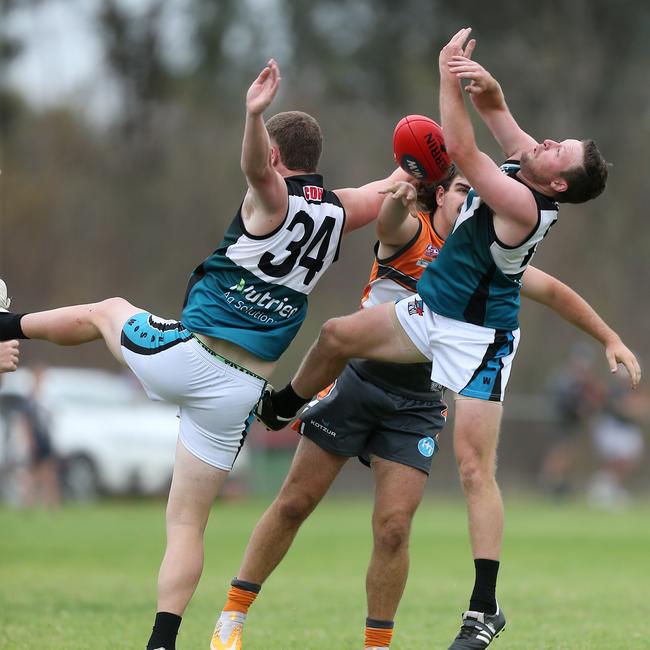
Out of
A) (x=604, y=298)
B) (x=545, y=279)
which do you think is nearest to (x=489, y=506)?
(x=545, y=279)

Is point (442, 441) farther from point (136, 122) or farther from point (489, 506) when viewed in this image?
point (489, 506)

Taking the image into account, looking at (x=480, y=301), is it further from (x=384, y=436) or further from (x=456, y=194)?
(x=384, y=436)

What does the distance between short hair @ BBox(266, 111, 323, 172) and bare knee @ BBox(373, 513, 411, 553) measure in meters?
1.72

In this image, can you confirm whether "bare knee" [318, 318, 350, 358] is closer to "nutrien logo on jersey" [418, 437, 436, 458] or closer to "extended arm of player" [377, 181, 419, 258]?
"extended arm of player" [377, 181, 419, 258]

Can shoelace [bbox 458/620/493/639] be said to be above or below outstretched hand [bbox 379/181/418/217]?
below

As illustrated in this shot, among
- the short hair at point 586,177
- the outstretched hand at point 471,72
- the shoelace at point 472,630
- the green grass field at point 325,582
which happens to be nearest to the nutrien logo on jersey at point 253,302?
the outstretched hand at point 471,72

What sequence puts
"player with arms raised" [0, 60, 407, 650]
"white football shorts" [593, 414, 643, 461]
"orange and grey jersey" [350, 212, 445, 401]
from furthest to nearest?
"white football shorts" [593, 414, 643, 461]
"orange and grey jersey" [350, 212, 445, 401]
"player with arms raised" [0, 60, 407, 650]

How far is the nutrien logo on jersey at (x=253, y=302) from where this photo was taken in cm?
557

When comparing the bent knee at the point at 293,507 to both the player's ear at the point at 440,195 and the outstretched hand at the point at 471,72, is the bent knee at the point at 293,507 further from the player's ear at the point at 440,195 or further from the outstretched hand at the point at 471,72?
the outstretched hand at the point at 471,72

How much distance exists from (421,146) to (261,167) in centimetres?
100

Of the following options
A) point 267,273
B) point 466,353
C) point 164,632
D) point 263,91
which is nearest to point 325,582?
point 466,353

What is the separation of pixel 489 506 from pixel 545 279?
1.20 metres

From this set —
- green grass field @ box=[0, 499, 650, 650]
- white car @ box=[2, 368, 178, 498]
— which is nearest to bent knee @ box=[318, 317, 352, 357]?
green grass field @ box=[0, 499, 650, 650]

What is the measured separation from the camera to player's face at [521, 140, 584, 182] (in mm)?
5691
